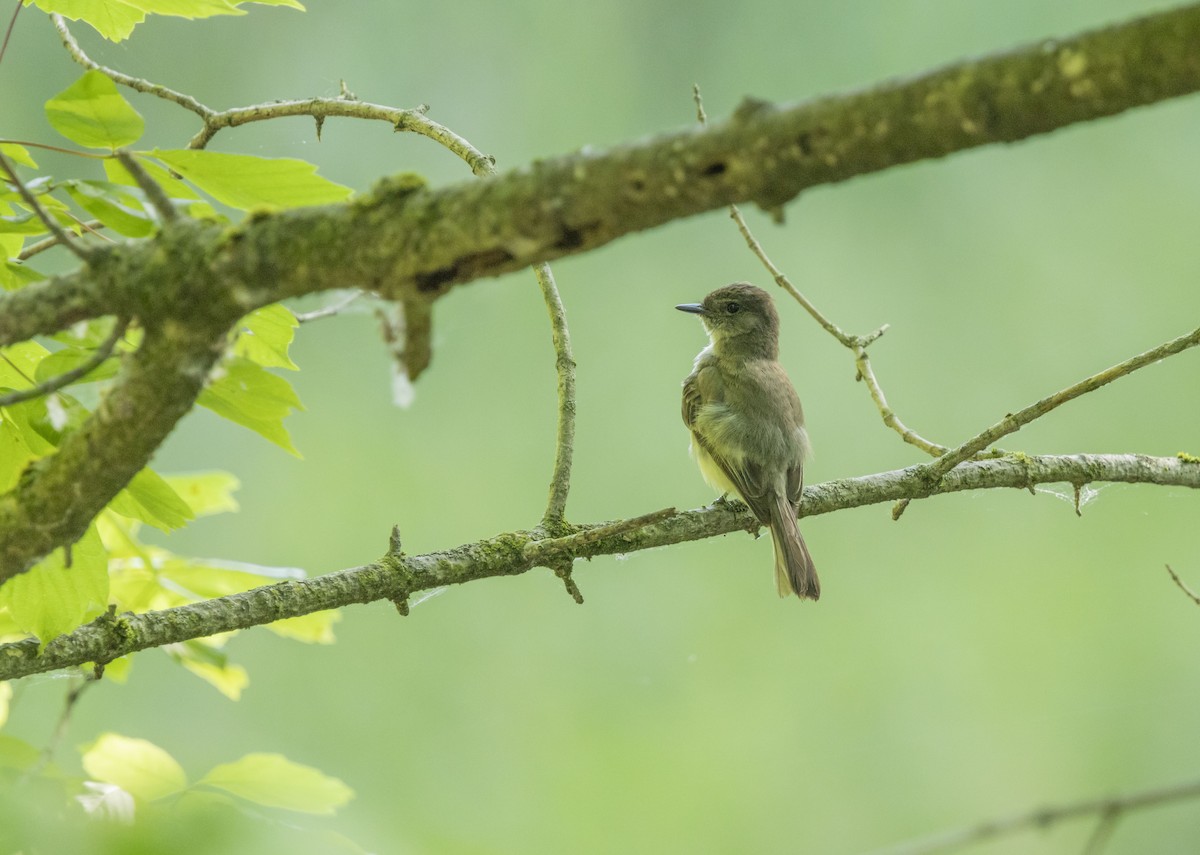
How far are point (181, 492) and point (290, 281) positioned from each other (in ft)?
3.87

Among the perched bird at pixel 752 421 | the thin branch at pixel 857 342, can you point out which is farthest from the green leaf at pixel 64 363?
the perched bird at pixel 752 421

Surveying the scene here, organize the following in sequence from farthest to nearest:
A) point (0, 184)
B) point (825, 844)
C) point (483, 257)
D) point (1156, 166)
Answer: point (1156, 166) < point (825, 844) < point (0, 184) < point (483, 257)

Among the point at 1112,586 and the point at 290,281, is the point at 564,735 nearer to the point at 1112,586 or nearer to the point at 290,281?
the point at 1112,586

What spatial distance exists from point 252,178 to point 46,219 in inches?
10.8

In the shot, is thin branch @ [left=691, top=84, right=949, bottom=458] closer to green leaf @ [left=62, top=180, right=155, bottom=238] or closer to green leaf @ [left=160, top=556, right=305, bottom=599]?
green leaf @ [left=160, top=556, right=305, bottom=599]

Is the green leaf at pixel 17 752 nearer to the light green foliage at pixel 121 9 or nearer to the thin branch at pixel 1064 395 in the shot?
the light green foliage at pixel 121 9

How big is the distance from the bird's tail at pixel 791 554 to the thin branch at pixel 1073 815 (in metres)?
2.42

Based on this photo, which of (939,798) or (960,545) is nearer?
(939,798)

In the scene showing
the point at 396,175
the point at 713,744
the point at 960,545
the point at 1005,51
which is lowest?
the point at 1005,51

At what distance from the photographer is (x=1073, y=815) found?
851mm

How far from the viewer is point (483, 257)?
3.59ft

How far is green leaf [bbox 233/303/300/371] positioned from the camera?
4.96 ft

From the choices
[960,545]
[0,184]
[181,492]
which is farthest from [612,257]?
[0,184]

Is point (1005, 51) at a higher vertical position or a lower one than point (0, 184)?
lower
